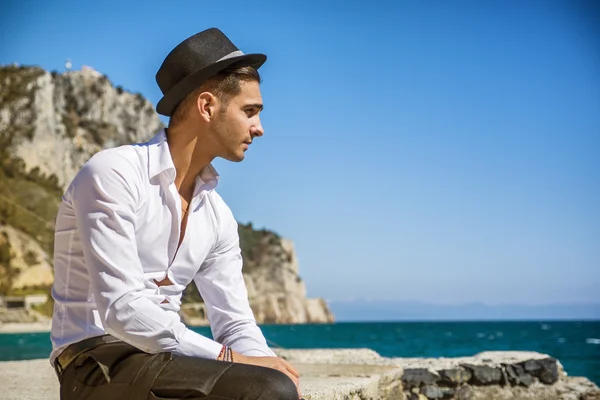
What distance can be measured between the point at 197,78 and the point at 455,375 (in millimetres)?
6037

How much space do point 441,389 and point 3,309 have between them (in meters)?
64.7

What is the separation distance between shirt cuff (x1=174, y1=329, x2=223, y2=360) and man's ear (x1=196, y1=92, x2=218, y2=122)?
2.20 ft

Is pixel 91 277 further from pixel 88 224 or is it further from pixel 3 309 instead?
pixel 3 309

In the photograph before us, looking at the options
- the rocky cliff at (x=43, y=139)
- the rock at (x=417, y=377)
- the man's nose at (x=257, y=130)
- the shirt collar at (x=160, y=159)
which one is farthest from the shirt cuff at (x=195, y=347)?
the rocky cliff at (x=43, y=139)

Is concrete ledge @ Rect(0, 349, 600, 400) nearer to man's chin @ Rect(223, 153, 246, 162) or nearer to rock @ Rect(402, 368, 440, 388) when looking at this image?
rock @ Rect(402, 368, 440, 388)

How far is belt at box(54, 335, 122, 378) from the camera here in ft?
7.16

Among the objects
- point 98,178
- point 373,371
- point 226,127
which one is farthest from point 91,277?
point 373,371

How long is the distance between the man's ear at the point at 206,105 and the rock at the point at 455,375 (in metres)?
5.81

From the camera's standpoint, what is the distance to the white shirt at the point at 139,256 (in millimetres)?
2070

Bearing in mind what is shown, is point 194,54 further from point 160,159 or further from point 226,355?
point 226,355

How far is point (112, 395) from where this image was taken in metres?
2.11

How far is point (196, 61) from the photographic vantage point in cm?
234

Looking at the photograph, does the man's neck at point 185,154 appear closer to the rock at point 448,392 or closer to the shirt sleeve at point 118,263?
the shirt sleeve at point 118,263

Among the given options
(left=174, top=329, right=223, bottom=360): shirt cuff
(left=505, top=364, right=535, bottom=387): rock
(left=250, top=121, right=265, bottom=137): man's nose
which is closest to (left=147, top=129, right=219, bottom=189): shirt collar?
(left=250, top=121, right=265, bottom=137): man's nose
